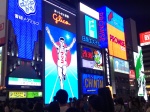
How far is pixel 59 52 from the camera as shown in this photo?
2020 cm

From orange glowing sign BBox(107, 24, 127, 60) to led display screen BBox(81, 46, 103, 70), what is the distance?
357 cm

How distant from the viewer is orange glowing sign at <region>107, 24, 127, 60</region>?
2931 centimetres

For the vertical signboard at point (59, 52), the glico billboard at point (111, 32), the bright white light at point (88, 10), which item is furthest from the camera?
the glico billboard at point (111, 32)

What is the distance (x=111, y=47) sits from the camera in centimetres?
2933

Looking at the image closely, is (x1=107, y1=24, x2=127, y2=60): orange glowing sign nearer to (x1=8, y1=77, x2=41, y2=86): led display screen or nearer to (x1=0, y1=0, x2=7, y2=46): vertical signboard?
(x1=8, y1=77, x2=41, y2=86): led display screen

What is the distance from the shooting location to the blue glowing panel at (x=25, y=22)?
16766 mm

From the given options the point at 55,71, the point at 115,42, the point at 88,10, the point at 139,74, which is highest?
the point at 88,10

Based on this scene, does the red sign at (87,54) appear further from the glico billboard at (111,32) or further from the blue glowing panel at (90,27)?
the glico billboard at (111,32)

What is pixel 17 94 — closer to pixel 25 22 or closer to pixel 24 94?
pixel 24 94

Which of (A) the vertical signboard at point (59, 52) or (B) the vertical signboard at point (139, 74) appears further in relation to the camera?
(B) the vertical signboard at point (139, 74)

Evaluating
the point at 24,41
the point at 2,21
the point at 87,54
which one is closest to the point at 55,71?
the point at 24,41

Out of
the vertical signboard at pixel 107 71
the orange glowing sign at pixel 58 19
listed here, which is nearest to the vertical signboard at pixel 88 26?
the vertical signboard at pixel 107 71

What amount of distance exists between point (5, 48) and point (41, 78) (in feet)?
12.1

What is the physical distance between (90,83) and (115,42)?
29.8 ft
